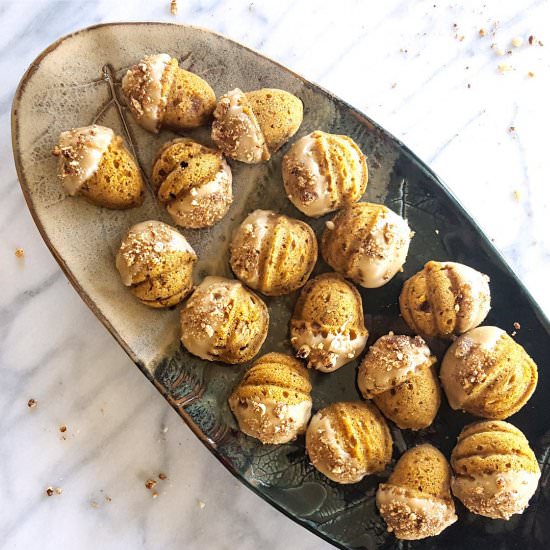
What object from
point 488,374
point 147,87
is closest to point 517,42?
point 488,374

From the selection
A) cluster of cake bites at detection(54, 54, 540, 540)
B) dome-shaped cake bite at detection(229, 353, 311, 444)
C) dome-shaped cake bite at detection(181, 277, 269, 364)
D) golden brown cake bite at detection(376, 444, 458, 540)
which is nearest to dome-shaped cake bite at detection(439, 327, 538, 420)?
cluster of cake bites at detection(54, 54, 540, 540)

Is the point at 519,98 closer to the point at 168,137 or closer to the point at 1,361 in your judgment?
the point at 168,137

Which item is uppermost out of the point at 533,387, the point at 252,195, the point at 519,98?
the point at 252,195

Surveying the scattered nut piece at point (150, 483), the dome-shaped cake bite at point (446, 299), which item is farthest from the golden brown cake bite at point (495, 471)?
the scattered nut piece at point (150, 483)

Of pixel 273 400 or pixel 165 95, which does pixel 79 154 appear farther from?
pixel 273 400

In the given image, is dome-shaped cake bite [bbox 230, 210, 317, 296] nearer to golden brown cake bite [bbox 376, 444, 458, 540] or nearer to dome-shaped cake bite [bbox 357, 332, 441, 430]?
dome-shaped cake bite [bbox 357, 332, 441, 430]

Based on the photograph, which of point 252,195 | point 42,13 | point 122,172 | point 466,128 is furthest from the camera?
point 466,128

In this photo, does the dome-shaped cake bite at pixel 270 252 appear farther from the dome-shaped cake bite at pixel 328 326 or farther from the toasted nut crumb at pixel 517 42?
the toasted nut crumb at pixel 517 42

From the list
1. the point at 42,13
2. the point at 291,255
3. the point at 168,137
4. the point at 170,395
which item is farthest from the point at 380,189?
the point at 42,13
